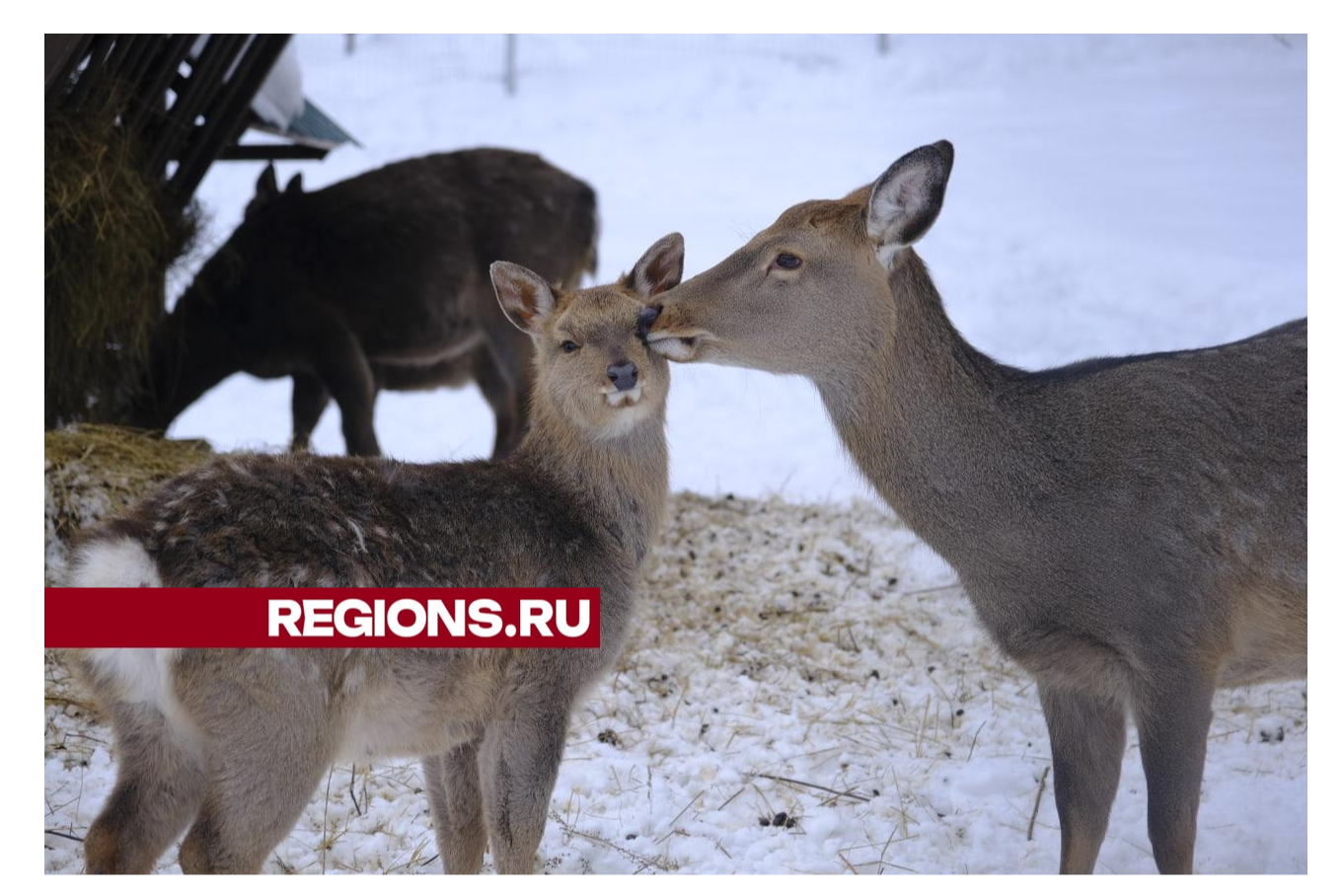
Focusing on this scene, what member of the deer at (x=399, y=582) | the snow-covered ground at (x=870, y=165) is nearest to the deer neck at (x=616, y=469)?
the deer at (x=399, y=582)

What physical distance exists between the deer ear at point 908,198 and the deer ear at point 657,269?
982mm

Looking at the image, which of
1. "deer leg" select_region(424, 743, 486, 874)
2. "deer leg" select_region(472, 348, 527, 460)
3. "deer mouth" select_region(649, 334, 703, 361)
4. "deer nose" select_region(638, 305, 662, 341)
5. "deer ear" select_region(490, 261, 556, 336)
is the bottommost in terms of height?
"deer leg" select_region(424, 743, 486, 874)

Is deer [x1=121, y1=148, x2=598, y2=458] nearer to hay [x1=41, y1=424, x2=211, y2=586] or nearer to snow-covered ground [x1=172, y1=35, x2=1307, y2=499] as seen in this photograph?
snow-covered ground [x1=172, y1=35, x2=1307, y2=499]

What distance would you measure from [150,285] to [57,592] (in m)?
4.88

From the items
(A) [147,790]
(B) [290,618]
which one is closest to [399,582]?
(B) [290,618]

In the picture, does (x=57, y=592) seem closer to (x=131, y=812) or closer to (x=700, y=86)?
(x=131, y=812)

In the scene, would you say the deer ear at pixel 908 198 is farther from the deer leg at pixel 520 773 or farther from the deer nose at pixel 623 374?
the deer leg at pixel 520 773

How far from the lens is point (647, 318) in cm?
450

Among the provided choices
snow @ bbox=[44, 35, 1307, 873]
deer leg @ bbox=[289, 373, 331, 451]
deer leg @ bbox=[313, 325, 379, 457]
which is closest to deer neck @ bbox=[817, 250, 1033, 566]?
snow @ bbox=[44, 35, 1307, 873]

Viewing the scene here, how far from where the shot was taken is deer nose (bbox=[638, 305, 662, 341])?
4457 mm

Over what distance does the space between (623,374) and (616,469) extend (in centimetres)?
36

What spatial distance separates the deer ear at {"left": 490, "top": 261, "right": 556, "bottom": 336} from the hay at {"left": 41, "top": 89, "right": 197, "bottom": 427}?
313cm

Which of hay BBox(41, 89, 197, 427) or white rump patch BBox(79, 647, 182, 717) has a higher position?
hay BBox(41, 89, 197, 427)
